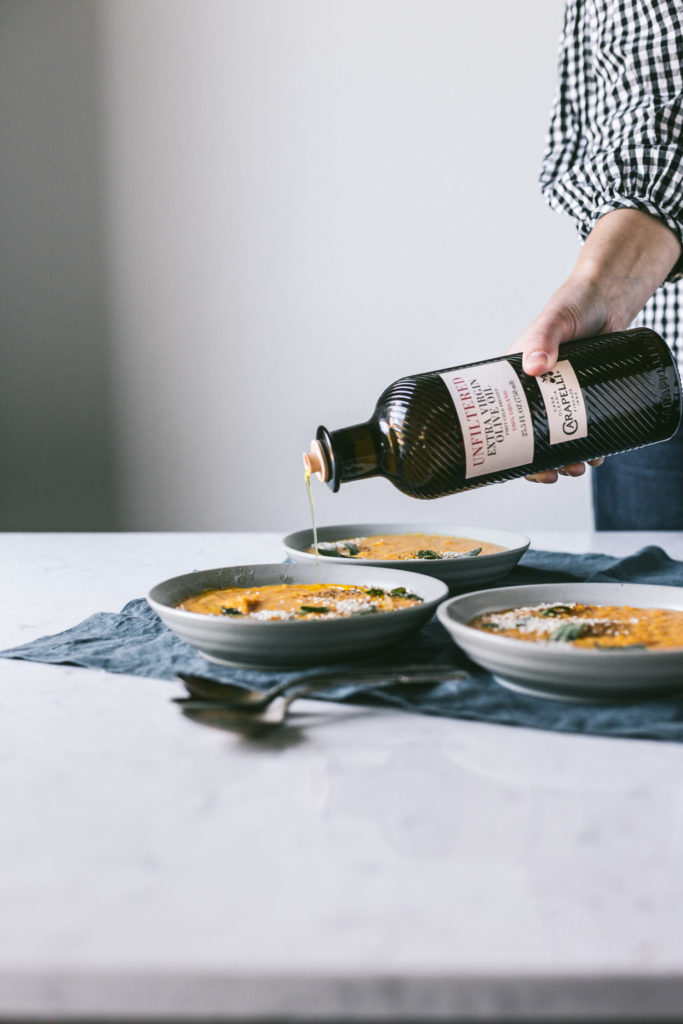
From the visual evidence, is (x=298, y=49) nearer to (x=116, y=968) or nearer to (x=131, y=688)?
(x=131, y=688)

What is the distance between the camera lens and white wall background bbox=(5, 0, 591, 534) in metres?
2.99

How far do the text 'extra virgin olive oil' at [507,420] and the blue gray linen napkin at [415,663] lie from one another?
7.5 inches

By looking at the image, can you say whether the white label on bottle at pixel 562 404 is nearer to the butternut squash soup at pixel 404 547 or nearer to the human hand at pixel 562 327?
the human hand at pixel 562 327

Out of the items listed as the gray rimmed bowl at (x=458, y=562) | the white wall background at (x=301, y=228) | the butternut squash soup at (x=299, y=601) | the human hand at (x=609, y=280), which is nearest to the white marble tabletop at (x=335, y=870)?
the butternut squash soup at (x=299, y=601)

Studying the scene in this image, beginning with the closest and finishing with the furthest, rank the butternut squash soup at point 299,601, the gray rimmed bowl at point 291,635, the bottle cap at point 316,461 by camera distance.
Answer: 1. the gray rimmed bowl at point 291,635
2. the butternut squash soup at point 299,601
3. the bottle cap at point 316,461

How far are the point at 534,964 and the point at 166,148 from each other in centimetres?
312

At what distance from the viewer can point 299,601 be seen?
93cm

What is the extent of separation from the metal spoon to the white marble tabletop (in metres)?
0.02

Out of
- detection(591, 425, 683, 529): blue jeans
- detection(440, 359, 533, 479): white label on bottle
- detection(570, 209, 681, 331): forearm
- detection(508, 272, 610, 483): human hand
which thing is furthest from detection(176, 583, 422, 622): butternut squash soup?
detection(591, 425, 683, 529): blue jeans

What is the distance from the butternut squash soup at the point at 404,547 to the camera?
1214 millimetres

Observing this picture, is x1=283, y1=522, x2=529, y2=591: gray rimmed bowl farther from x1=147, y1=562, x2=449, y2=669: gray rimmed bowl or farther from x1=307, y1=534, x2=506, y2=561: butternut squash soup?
x1=147, y1=562, x2=449, y2=669: gray rimmed bowl

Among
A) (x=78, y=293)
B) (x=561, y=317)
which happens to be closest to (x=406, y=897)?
(x=561, y=317)

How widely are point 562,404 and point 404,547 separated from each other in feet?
1.23

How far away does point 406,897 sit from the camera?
469mm
